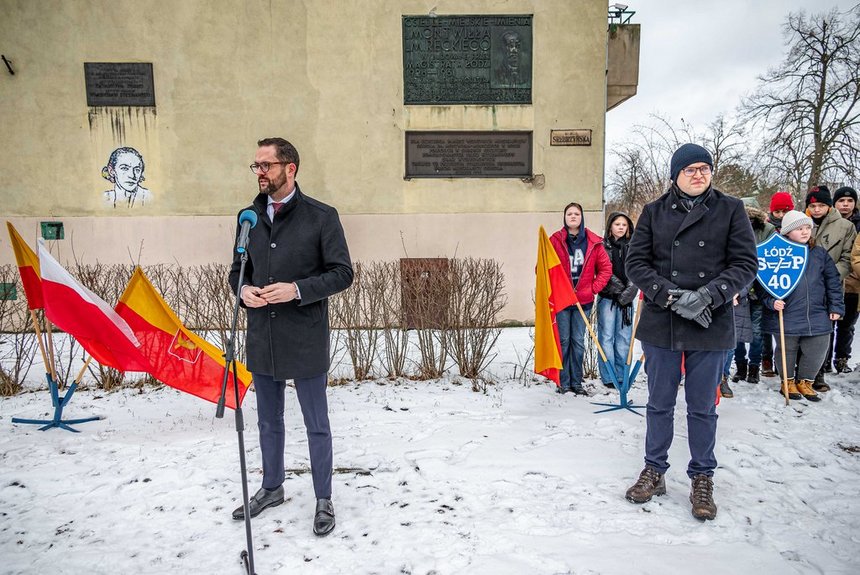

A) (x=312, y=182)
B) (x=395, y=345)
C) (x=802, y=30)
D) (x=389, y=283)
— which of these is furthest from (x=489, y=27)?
(x=802, y=30)

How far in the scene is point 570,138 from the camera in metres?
8.81

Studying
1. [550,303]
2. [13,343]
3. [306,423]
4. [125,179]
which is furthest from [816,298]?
[125,179]

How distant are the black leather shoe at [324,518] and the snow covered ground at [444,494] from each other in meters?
0.06

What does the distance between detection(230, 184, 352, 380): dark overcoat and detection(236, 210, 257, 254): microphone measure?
34cm

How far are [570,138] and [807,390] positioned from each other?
5482mm

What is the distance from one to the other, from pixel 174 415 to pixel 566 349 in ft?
13.0

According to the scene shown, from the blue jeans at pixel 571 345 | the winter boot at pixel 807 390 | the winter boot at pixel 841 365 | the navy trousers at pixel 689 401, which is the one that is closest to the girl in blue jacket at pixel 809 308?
the winter boot at pixel 807 390

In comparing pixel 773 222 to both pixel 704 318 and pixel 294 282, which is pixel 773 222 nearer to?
pixel 704 318

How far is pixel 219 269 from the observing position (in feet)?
18.6

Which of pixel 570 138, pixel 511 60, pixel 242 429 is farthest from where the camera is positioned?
pixel 570 138

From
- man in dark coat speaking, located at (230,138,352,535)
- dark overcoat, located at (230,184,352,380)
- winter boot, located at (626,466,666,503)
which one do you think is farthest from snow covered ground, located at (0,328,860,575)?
dark overcoat, located at (230,184,352,380)

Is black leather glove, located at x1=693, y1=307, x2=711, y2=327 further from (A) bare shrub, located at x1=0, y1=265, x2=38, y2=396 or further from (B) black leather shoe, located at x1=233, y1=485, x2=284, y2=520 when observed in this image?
(A) bare shrub, located at x1=0, y1=265, x2=38, y2=396

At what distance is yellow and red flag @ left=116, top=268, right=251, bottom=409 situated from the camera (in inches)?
164

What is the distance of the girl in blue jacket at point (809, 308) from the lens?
4.96 meters
